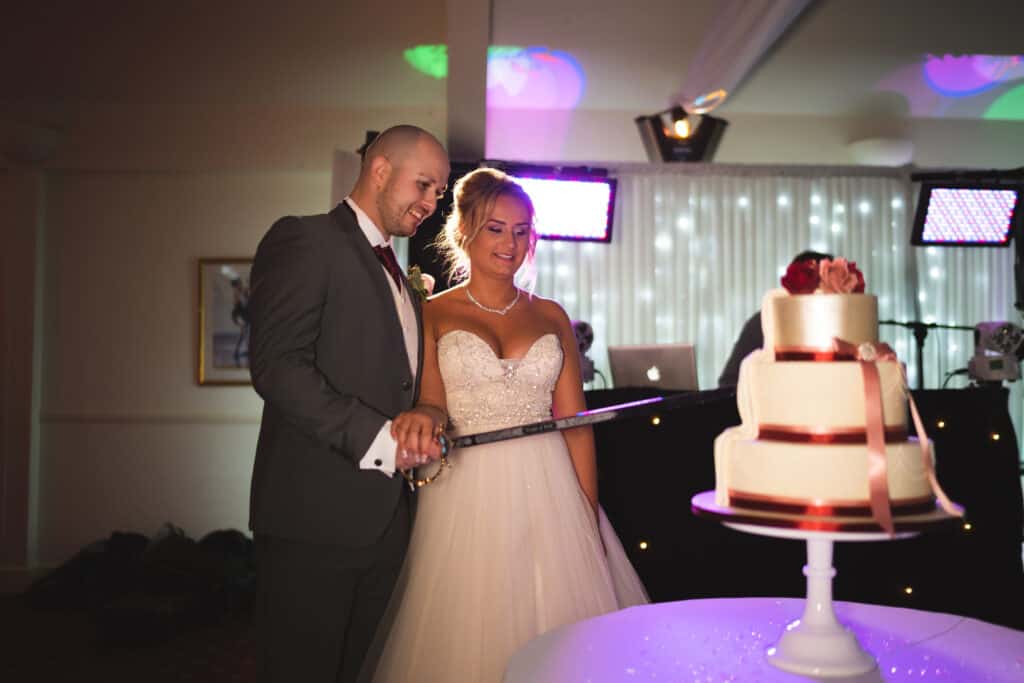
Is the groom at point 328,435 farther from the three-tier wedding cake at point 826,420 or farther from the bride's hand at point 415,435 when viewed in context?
the three-tier wedding cake at point 826,420

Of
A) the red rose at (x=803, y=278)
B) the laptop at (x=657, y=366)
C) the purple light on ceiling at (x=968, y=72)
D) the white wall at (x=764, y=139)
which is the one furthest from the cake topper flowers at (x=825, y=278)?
the white wall at (x=764, y=139)

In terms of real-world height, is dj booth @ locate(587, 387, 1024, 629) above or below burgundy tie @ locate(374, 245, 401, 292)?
below

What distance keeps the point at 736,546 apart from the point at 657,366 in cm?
122

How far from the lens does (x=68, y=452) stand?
690 cm

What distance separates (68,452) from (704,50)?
527 centimetres

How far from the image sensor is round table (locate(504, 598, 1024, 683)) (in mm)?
1516

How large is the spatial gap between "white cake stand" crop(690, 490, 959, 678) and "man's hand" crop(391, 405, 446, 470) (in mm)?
619

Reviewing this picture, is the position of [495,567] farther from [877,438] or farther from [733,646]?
[877,438]

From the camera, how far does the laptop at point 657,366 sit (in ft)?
16.5

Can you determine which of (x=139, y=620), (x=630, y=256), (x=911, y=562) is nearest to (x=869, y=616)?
(x=911, y=562)

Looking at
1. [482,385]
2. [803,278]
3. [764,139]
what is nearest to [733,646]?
[803,278]

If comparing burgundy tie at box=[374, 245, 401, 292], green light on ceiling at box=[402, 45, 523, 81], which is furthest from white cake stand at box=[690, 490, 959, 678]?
green light on ceiling at box=[402, 45, 523, 81]

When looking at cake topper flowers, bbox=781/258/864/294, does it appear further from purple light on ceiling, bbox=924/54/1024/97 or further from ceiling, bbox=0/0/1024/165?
purple light on ceiling, bbox=924/54/1024/97

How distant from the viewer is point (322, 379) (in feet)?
6.42
